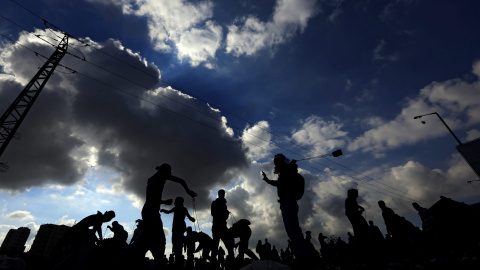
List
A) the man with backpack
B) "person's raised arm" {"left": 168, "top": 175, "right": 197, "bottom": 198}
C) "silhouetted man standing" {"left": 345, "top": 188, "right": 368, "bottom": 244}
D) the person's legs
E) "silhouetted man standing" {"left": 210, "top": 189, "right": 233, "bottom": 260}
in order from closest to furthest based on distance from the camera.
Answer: the person's legs, the man with backpack, "person's raised arm" {"left": 168, "top": 175, "right": 197, "bottom": 198}, "silhouetted man standing" {"left": 345, "top": 188, "right": 368, "bottom": 244}, "silhouetted man standing" {"left": 210, "top": 189, "right": 233, "bottom": 260}

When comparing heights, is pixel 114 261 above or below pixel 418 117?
below

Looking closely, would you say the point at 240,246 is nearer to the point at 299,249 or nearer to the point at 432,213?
the point at 299,249

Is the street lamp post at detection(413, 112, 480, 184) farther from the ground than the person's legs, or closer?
farther from the ground

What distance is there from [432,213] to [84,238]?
12143mm

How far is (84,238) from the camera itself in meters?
5.73

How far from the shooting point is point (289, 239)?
4316mm

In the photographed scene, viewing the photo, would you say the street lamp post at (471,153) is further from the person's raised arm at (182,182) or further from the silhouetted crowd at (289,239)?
the person's raised arm at (182,182)

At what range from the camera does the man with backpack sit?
160 inches

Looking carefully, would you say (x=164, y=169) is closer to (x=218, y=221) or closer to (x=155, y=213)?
(x=155, y=213)

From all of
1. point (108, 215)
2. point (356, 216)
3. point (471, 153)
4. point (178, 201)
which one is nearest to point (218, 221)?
point (178, 201)

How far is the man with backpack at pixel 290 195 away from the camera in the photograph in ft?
13.3

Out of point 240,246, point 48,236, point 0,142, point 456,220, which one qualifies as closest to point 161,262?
point 240,246

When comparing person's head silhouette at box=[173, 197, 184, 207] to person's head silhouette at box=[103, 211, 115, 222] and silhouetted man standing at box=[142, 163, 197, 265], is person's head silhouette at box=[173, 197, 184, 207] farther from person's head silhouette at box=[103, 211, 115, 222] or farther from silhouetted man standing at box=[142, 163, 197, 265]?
silhouetted man standing at box=[142, 163, 197, 265]

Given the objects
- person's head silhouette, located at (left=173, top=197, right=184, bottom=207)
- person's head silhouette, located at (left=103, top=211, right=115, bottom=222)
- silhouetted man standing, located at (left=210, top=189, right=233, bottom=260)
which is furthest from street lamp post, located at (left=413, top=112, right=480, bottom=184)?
person's head silhouette, located at (left=103, top=211, right=115, bottom=222)
